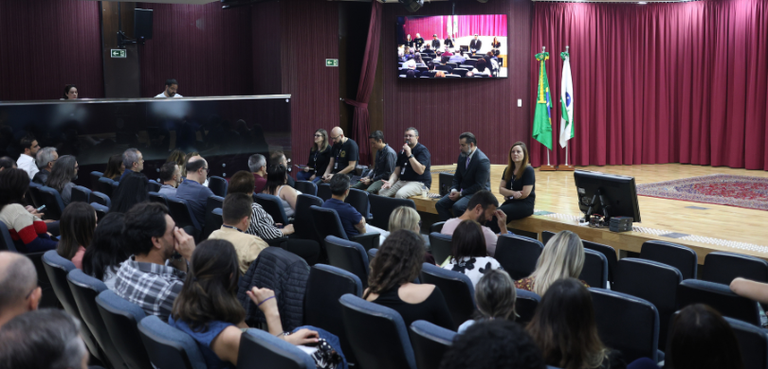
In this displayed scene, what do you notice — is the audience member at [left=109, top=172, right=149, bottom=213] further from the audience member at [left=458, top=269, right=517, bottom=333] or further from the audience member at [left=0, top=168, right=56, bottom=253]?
the audience member at [left=458, top=269, right=517, bottom=333]

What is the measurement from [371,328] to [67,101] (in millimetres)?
7900

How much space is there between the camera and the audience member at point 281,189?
610 cm

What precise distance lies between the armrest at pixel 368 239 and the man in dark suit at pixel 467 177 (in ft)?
5.95

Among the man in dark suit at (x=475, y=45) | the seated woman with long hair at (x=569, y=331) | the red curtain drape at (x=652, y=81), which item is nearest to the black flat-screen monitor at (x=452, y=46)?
the man in dark suit at (x=475, y=45)

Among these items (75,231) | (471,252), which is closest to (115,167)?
(75,231)

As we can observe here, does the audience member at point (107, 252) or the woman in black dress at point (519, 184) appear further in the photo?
the woman in black dress at point (519, 184)

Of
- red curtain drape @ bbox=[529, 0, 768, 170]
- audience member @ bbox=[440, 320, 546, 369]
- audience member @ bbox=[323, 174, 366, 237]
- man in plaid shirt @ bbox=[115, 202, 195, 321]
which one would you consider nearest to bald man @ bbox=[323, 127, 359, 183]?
audience member @ bbox=[323, 174, 366, 237]

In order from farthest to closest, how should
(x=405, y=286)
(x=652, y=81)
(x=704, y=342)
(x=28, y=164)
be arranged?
(x=652, y=81) < (x=28, y=164) < (x=405, y=286) < (x=704, y=342)

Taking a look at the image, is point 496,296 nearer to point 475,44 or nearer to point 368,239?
point 368,239

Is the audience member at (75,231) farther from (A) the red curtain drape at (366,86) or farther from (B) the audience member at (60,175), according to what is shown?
(A) the red curtain drape at (366,86)

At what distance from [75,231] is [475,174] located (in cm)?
450

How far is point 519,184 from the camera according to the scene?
6789 mm

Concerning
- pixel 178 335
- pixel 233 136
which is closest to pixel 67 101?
pixel 233 136

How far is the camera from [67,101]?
9.02 metres
